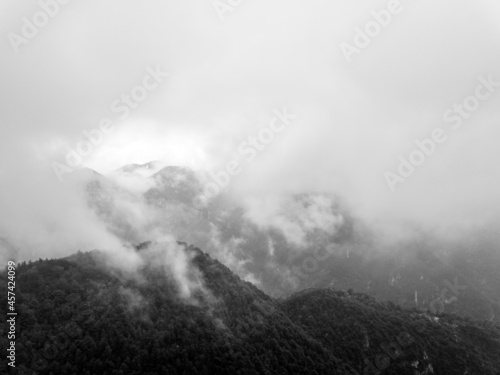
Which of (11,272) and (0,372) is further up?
(11,272)

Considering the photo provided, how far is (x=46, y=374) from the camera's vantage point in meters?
192

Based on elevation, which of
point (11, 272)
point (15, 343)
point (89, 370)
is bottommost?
point (89, 370)

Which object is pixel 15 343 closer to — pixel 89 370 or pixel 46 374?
pixel 46 374

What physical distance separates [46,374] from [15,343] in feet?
68.2

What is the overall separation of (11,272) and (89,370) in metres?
57.0

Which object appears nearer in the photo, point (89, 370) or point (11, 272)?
point (11, 272)

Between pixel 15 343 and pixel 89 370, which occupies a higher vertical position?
pixel 15 343

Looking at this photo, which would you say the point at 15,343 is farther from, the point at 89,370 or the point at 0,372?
the point at 89,370

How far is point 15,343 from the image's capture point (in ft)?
647

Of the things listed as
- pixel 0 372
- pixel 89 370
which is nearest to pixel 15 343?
pixel 0 372

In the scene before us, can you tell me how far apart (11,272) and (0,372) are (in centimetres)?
4056

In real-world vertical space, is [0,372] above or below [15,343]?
below

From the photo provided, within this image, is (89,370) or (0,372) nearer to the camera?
(0,372)

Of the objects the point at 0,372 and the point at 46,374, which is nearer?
the point at 0,372
